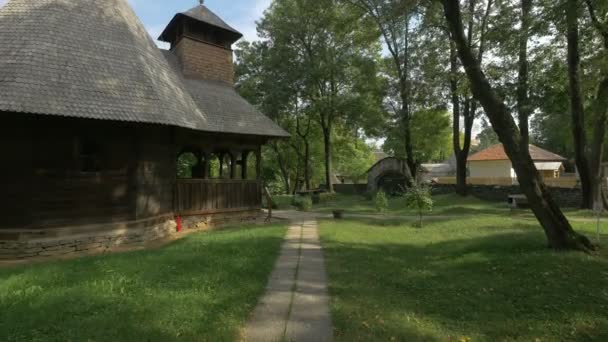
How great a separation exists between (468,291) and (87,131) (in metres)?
9.87

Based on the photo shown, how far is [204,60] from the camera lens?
54.4 ft

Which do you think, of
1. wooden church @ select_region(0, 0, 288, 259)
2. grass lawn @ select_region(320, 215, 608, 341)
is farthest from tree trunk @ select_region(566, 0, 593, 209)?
wooden church @ select_region(0, 0, 288, 259)

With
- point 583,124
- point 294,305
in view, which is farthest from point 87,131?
point 583,124

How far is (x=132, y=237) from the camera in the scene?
10.5 m

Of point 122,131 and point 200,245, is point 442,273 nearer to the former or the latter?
point 200,245

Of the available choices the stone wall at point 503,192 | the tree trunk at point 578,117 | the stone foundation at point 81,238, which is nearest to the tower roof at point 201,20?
the stone foundation at point 81,238

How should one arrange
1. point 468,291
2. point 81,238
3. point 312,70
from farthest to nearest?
point 312,70
point 81,238
point 468,291

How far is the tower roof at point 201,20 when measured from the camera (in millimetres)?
15917

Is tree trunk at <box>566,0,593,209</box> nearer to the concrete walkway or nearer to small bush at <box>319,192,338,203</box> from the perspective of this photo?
the concrete walkway

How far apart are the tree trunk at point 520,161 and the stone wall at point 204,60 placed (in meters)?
11.2

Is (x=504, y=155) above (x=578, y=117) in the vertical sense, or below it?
below

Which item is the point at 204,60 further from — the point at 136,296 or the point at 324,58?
the point at 324,58

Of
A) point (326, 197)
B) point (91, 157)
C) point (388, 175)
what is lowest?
point (326, 197)

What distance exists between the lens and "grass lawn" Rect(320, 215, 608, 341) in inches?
169
